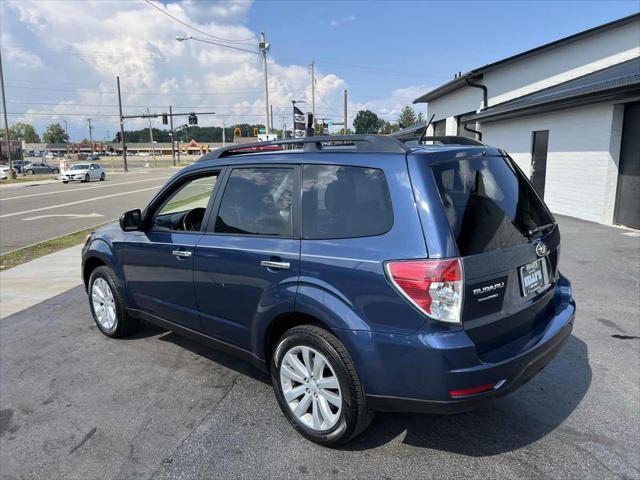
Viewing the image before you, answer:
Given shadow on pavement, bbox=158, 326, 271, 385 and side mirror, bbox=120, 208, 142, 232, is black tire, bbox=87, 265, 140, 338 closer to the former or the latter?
shadow on pavement, bbox=158, 326, 271, 385

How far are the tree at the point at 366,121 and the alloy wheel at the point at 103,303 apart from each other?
79670 millimetres

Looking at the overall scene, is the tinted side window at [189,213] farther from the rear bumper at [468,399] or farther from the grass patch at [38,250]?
the grass patch at [38,250]

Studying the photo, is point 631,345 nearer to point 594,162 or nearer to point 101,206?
point 594,162

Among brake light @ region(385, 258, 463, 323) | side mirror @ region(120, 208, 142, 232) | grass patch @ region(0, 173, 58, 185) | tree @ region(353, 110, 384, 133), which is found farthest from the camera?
tree @ region(353, 110, 384, 133)

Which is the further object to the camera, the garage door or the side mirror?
the garage door

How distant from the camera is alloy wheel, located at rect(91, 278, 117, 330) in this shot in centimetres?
462

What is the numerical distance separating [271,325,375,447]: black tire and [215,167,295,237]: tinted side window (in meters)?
0.64

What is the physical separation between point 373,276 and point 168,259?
198 centimetres

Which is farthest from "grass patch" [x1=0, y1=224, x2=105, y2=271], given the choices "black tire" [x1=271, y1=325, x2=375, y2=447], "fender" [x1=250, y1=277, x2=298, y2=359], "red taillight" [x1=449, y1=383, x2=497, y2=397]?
"red taillight" [x1=449, y1=383, x2=497, y2=397]

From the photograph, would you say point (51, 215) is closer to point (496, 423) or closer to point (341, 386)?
point (341, 386)

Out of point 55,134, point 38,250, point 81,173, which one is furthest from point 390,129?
point 55,134

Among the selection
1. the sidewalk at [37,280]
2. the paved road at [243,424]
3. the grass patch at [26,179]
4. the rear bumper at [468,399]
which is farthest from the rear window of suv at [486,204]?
the grass patch at [26,179]

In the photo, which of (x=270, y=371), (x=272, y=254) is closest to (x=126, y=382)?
(x=270, y=371)

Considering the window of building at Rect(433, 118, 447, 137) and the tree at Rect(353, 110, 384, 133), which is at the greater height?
the tree at Rect(353, 110, 384, 133)
